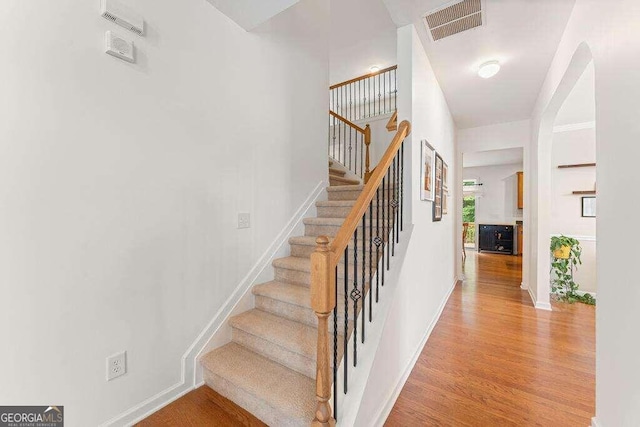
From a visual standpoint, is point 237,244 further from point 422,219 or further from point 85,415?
point 422,219

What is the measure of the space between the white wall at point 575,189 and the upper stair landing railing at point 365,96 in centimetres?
300

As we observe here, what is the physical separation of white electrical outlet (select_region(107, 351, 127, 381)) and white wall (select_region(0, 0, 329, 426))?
0.03m

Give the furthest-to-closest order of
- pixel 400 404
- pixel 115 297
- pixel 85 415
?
pixel 400 404 < pixel 115 297 < pixel 85 415

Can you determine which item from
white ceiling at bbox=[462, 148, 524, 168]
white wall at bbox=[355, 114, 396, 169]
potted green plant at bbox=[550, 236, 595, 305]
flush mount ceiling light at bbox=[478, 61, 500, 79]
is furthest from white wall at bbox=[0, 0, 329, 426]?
white ceiling at bbox=[462, 148, 524, 168]

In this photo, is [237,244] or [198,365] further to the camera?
[237,244]

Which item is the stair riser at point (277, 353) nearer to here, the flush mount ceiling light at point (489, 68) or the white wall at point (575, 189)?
the flush mount ceiling light at point (489, 68)

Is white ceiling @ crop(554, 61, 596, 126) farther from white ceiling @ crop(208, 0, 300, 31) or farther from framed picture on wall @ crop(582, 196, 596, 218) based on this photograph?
white ceiling @ crop(208, 0, 300, 31)

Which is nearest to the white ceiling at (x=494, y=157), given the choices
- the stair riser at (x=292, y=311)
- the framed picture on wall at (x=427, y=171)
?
the framed picture on wall at (x=427, y=171)

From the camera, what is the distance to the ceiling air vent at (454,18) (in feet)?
6.64

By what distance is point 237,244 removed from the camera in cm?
218

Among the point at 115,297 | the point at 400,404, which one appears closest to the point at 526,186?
the point at 400,404

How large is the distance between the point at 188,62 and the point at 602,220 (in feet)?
8.90

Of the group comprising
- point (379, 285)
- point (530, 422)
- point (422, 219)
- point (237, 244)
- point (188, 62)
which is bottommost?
point (530, 422)

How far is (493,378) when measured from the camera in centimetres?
205
